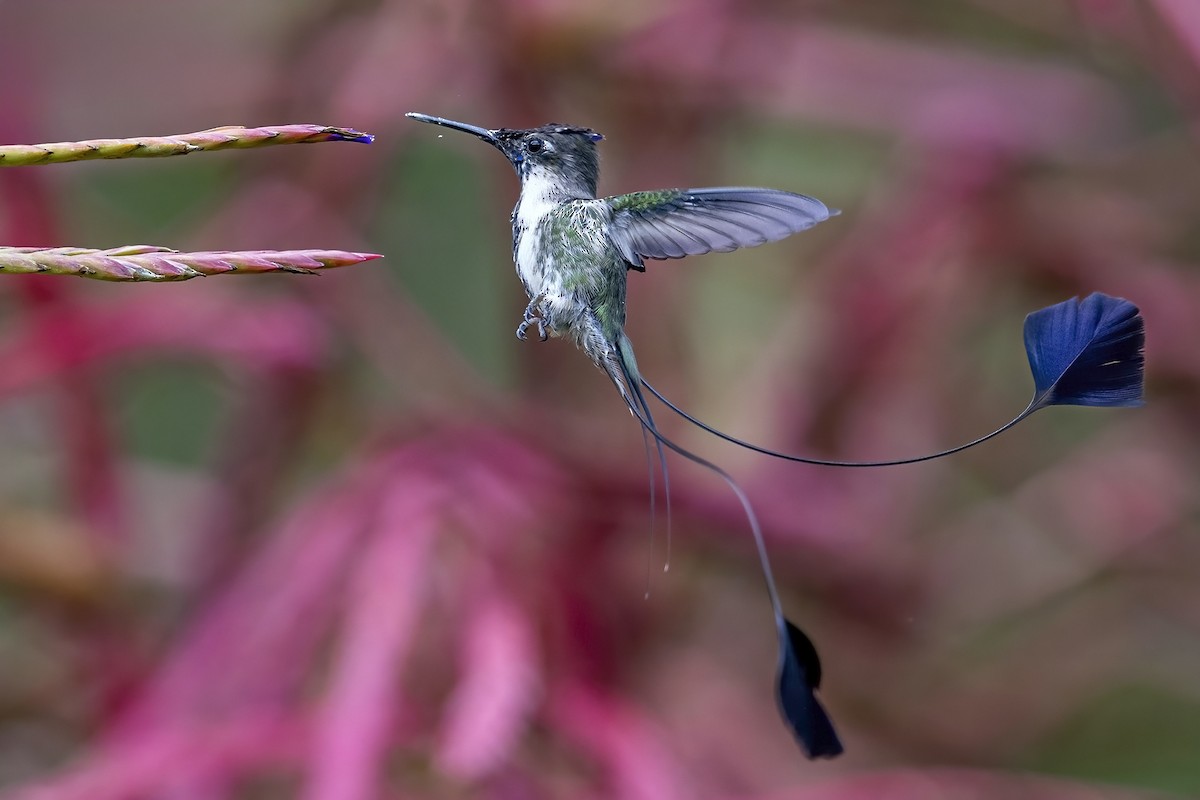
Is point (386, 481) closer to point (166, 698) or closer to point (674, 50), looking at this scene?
point (166, 698)

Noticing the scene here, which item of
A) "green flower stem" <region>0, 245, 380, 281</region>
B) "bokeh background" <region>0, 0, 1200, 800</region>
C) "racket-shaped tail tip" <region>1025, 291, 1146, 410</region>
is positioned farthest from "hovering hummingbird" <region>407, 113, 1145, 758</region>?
"bokeh background" <region>0, 0, 1200, 800</region>

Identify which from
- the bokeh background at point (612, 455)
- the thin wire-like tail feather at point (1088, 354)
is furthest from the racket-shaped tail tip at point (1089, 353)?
the bokeh background at point (612, 455)

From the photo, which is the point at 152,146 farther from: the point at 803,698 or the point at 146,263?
the point at 803,698

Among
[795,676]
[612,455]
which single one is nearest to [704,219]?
[795,676]

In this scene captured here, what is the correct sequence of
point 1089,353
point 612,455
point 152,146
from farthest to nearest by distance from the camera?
point 612,455 < point 1089,353 < point 152,146

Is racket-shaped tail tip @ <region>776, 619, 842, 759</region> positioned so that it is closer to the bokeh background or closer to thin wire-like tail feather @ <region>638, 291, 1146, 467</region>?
thin wire-like tail feather @ <region>638, 291, 1146, 467</region>

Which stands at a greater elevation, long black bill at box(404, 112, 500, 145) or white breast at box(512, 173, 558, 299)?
long black bill at box(404, 112, 500, 145)

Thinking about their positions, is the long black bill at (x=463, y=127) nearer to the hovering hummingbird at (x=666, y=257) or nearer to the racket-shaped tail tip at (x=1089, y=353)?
the hovering hummingbird at (x=666, y=257)
